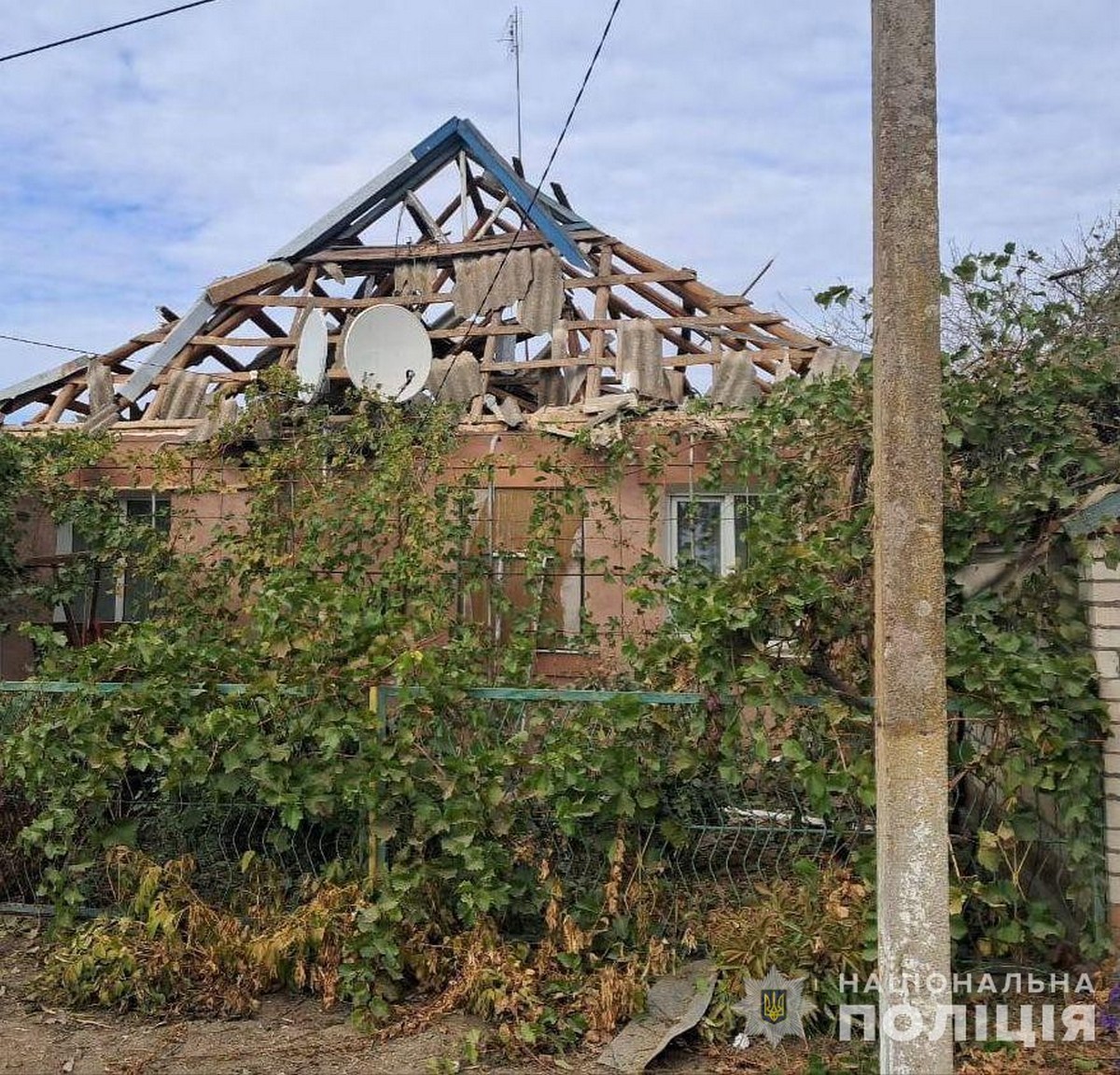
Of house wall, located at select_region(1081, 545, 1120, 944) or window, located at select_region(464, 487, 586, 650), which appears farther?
window, located at select_region(464, 487, 586, 650)

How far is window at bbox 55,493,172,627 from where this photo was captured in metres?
8.32

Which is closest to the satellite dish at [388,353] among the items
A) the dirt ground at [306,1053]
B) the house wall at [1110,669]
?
the dirt ground at [306,1053]

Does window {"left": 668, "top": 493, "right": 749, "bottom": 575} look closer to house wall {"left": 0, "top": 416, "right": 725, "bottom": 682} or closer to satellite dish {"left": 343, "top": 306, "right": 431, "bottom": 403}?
house wall {"left": 0, "top": 416, "right": 725, "bottom": 682}

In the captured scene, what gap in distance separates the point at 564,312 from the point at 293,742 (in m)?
6.30

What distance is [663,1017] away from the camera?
13.5 ft

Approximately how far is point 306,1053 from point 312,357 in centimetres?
663

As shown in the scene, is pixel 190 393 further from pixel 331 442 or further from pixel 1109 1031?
pixel 1109 1031

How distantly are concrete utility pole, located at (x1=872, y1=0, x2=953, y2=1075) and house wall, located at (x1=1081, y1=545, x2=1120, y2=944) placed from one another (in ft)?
4.95

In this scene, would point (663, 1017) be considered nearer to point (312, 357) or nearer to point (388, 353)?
point (388, 353)

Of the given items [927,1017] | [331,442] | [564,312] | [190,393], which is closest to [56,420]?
[190,393]

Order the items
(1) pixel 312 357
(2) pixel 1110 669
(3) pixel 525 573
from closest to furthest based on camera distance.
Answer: (2) pixel 1110 669
(3) pixel 525 573
(1) pixel 312 357

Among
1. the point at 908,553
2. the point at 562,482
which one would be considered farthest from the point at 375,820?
the point at 562,482

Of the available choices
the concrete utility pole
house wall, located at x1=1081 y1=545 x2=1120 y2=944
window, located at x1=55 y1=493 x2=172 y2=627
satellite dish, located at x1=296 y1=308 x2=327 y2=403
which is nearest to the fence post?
the concrete utility pole

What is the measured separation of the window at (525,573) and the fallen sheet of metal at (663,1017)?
2.82 m
